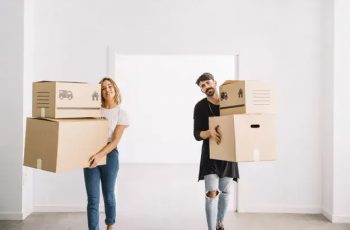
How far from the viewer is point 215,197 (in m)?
2.37

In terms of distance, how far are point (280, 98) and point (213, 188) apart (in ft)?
4.80

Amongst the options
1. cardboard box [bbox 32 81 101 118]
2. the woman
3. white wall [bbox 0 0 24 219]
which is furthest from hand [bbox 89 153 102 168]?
white wall [bbox 0 0 24 219]

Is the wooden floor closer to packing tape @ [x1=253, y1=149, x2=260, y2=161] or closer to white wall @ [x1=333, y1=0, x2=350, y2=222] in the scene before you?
white wall @ [x1=333, y1=0, x2=350, y2=222]

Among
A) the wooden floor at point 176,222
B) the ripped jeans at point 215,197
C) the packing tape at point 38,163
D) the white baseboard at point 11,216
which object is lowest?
the wooden floor at point 176,222

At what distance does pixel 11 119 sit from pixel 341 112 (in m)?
2.89

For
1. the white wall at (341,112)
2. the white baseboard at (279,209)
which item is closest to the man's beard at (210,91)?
the white wall at (341,112)

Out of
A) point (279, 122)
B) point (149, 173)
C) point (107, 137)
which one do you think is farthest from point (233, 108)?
point (149, 173)

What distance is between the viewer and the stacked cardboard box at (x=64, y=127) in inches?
77.7

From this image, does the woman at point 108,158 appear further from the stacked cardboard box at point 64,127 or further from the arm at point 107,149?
the stacked cardboard box at point 64,127

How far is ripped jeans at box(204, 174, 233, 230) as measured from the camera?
236 centimetres

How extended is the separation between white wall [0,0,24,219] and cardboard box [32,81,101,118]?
1.16m

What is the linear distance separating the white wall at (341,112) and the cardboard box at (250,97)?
1.36m

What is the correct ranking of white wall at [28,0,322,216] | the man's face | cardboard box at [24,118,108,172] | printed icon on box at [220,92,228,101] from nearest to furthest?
cardboard box at [24,118,108,172]
printed icon on box at [220,92,228,101]
the man's face
white wall at [28,0,322,216]

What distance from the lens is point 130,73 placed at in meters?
7.05
